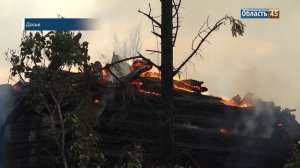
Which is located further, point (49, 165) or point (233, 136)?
point (233, 136)

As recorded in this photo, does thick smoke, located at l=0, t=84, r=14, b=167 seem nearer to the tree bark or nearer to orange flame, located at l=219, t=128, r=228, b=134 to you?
orange flame, located at l=219, t=128, r=228, b=134

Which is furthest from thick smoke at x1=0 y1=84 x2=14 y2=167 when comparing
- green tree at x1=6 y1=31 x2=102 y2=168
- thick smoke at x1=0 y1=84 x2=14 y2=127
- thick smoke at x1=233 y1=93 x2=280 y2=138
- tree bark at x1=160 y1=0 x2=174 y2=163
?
Result: tree bark at x1=160 y1=0 x2=174 y2=163

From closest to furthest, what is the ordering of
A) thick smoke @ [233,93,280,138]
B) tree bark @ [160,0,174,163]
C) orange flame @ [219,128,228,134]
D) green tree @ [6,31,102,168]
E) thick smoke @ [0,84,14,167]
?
tree bark @ [160,0,174,163], green tree @ [6,31,102,168], thick smoke @ [0,84,14,167], orange flame @ [219,128,228,134], thick smoke @ [233,93,280,138]

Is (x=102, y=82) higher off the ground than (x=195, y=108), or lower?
higher

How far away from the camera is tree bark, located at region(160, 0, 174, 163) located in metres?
6.79

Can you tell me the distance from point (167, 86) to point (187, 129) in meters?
11.8

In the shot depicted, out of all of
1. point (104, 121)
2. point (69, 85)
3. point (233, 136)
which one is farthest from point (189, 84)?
point (69, 85)

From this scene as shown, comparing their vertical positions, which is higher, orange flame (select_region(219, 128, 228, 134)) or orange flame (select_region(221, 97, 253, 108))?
orange flame (select_region(221, 97, 253, 108))

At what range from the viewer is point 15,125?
703 inches

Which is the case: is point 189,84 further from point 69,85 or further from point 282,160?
point 69,85

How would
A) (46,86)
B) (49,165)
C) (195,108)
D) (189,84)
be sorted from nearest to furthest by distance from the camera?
(46,86), (49,165), (195,108), (189,84)

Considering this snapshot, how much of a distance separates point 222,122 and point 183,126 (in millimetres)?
1739

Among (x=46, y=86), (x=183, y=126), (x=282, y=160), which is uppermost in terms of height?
(x=46, y=86)

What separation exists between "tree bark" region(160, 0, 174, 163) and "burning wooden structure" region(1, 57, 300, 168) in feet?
32.2
